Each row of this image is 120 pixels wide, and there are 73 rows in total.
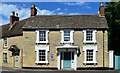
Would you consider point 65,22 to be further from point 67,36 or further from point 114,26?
point 114,26

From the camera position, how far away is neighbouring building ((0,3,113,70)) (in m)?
32.9

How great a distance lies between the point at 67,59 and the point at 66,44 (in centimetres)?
184

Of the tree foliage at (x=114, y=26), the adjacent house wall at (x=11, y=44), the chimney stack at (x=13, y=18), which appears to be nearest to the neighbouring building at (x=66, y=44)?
the adjacent house wall at (x=11, y=44)

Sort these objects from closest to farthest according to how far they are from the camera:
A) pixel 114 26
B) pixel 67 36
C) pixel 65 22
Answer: pixel 67 36
pixel 65 22
pixel 114 26

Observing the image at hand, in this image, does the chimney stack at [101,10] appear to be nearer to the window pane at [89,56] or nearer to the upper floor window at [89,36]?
the upper floor window at [89,36]

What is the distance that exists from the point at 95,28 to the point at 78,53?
3669 mm

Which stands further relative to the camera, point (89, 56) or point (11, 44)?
point (11, 44)

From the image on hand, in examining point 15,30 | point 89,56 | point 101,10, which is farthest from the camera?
point 15,30

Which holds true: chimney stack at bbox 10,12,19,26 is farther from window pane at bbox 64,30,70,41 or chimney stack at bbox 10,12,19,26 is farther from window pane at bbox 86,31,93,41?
window pane at bbox 86,31,93,41

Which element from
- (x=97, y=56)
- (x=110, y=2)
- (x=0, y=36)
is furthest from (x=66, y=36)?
(x=110, y=2)

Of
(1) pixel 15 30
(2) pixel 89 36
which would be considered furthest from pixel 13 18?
(2) pixel 89 36

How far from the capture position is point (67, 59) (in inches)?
1312

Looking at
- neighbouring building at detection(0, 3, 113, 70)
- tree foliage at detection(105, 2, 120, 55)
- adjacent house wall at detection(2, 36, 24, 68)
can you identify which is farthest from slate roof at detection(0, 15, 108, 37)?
tree foliage at detection(105, 2, 120, 55)

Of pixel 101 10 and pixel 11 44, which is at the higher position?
pixel 101 10
